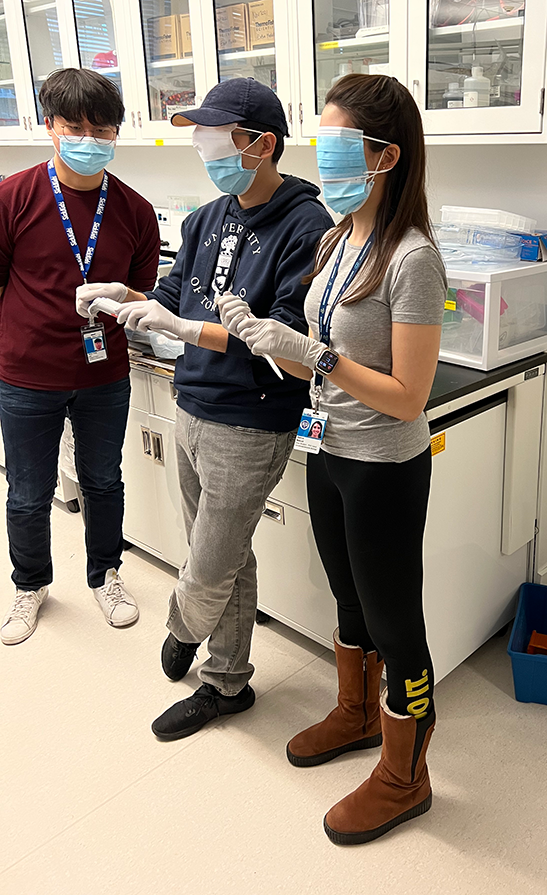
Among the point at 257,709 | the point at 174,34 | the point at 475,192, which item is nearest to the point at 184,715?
the point at 257,709

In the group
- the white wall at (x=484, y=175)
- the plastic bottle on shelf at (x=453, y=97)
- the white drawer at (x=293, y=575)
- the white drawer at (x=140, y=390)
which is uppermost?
the plastic bottle on shelf at (x=453, y=97)

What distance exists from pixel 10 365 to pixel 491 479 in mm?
1395

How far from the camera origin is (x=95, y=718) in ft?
6.75

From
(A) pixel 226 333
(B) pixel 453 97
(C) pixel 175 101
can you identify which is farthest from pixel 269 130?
(C) pixel 175 101

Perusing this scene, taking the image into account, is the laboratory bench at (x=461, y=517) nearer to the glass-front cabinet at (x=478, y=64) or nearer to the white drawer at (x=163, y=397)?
the white drawer at (x=163, y=397)

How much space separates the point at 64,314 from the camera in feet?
6.93

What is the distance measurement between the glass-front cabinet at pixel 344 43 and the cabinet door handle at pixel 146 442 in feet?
3.55

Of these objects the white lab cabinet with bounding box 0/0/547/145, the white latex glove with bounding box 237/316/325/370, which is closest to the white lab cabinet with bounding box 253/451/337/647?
the white latex glove with bounding box 237/316/325/370

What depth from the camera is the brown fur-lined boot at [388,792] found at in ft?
5.24

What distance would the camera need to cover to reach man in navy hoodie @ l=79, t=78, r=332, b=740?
60.9 inches

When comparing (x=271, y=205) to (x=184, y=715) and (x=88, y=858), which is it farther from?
(x=88, y=858)

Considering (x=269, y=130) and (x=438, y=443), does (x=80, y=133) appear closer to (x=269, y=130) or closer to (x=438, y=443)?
(x=269, y=130)

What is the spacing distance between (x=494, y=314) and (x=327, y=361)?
0.85 metres

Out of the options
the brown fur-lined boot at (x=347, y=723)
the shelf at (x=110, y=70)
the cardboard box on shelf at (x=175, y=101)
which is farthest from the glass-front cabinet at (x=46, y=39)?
the brown fur-lined boot at (x=347, y=723)
